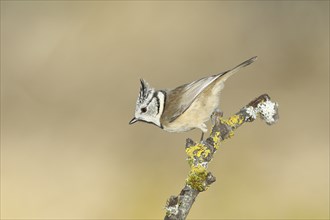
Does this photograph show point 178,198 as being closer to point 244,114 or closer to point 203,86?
point 244,114

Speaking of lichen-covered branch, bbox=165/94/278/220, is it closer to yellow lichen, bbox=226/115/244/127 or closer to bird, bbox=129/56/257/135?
yellow lichen, bbox=226/115/244/127

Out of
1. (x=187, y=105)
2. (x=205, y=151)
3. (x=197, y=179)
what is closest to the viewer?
(x=197, y=179)

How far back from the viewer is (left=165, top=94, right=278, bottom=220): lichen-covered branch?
1505 millimetres

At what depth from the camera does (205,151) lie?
1.71 meters

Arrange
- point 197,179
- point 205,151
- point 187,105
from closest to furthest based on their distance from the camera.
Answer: point 197,179 → point 205,151 → point 187,105

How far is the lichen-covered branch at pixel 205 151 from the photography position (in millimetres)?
1505

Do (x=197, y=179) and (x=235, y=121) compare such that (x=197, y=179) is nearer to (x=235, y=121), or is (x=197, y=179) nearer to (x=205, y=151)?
(x=205, y=151)

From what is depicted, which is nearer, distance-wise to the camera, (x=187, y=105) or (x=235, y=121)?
(x=235, y=121)

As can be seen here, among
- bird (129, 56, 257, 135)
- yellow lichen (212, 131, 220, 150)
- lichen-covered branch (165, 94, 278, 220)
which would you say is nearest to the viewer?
lichen-covered branch (165, 94, 278, 220)

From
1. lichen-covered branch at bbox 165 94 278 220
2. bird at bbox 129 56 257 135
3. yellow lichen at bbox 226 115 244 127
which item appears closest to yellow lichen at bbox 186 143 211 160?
lichen-covered branch at bbox 165 94 278 220

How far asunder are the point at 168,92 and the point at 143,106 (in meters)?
0.19

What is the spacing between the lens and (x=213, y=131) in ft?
6.02

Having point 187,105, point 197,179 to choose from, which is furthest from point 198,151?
point 187,105

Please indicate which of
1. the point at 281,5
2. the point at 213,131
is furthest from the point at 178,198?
the point at 281,5
